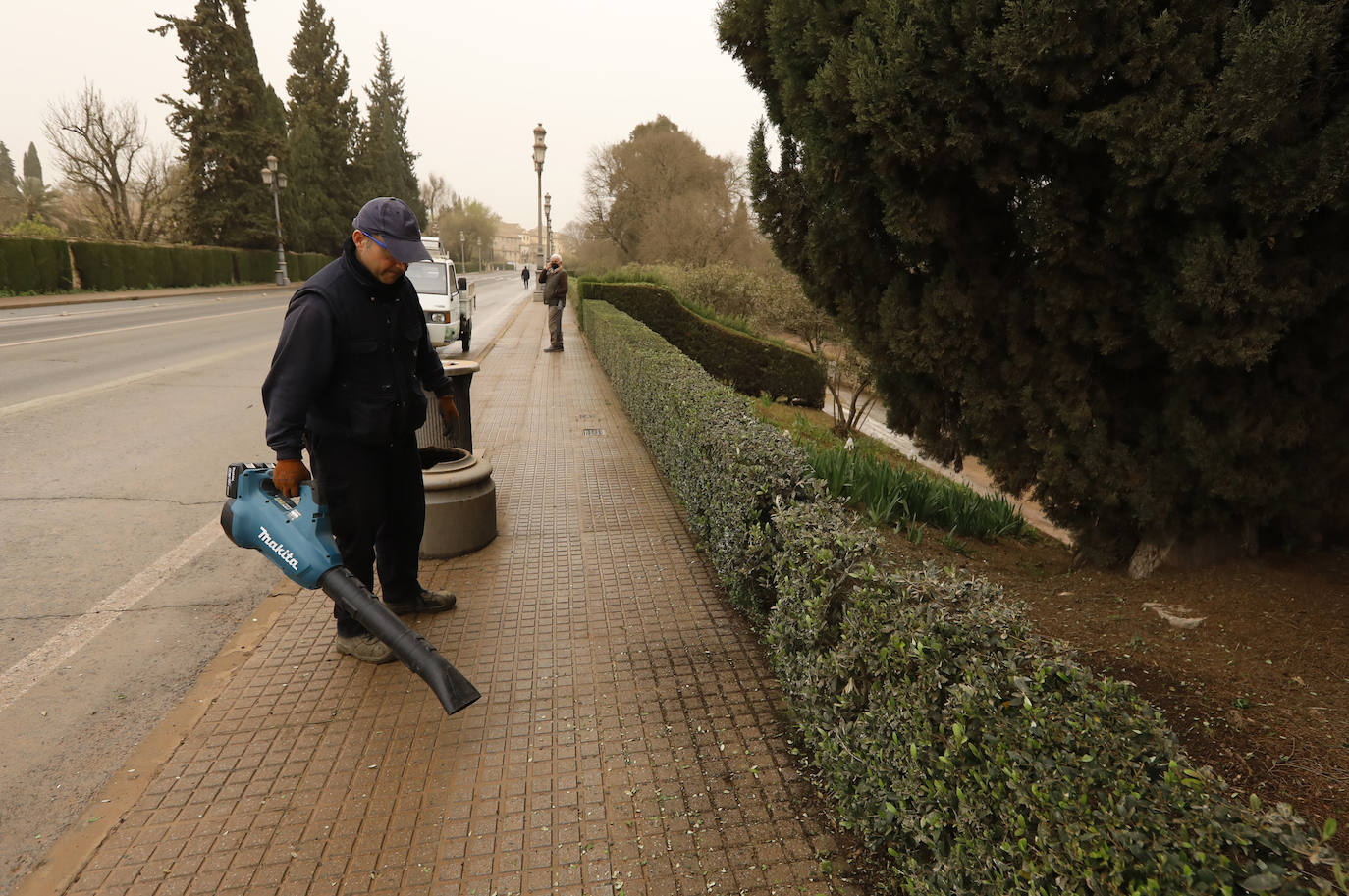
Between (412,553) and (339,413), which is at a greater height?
(339,413)

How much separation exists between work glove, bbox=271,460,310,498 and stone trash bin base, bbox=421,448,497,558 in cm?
144

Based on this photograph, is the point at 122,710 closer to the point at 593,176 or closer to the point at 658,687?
the point at 658,687

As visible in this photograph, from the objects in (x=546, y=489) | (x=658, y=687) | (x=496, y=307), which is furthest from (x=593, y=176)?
(x=658, y=687)

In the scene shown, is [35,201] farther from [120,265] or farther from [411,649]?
[411,649]

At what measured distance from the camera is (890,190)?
4180 mm

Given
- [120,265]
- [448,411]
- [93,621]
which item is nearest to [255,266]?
[120,265]

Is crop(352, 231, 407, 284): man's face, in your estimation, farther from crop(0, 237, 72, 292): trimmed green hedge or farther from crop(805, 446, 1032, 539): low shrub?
crop(0, 237, 72, 292): trimmed green hedge

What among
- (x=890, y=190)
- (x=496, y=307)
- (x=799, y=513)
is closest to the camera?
(x=799, y=513)

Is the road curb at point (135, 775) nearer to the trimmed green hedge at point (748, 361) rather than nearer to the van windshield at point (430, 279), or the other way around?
the van windshield at point (430, 279)

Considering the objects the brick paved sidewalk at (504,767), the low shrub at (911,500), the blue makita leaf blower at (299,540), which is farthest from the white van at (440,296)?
the blue makita leaf blower at (299,540)

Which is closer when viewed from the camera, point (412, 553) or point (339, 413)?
point (339, 413)

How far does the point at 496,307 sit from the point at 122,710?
3180 centimetres

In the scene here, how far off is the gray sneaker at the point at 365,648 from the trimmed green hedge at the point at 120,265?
92.3 feet

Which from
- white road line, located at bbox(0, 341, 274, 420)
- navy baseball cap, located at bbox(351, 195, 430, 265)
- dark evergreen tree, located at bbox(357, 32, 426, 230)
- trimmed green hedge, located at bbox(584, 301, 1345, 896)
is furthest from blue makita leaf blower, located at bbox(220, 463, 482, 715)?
dark evergreen tree, located at bbox(357, 32, 426, 230)
